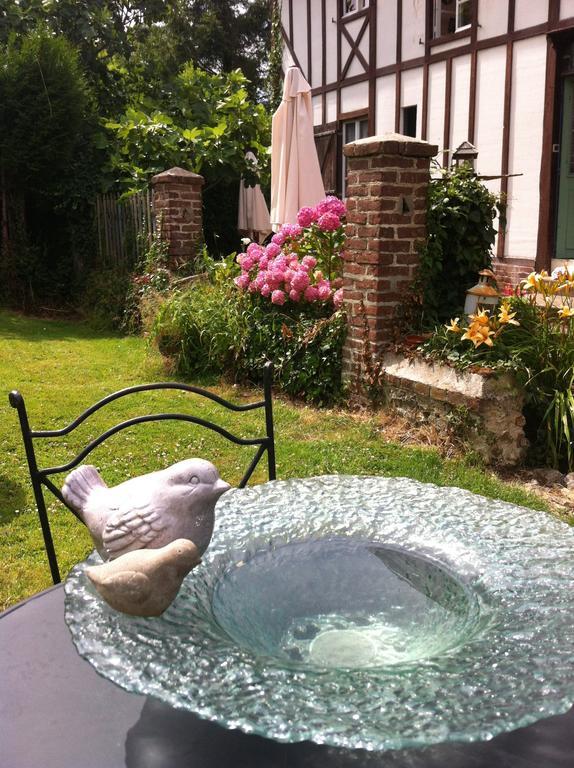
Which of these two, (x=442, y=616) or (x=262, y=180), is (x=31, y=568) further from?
(x=262, y=180)

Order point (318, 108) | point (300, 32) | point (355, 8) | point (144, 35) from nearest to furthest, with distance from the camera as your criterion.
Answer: point (355, 8) < point (318, 108) < point (300, 32) < point (144, 35)

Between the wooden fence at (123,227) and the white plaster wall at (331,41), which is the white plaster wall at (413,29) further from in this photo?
the wooden fence at (123,227)

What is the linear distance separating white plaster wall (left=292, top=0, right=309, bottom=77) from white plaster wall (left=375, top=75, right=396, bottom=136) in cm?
227

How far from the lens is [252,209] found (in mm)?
10727

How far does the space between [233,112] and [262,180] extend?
1.19 metres

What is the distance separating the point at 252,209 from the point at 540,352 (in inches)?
282

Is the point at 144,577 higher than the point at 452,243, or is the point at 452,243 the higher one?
the point at 452,243

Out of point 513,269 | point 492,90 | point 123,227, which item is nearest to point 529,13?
point 492,90

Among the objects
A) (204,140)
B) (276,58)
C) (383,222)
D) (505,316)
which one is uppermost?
(276,58)

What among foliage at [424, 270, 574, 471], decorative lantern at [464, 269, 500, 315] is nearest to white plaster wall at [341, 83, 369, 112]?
decorative lantern at [464, 269, 500, 315]

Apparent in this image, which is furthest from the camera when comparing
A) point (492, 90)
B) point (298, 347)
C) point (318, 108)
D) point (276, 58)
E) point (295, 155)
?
point (276, 58)

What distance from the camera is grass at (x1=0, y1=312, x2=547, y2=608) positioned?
135 inches

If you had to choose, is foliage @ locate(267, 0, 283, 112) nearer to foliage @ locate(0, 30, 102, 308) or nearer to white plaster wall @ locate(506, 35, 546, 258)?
foliage @ locate(0, 30, 102, 308)

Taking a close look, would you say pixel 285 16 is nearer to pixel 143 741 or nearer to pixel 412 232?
pixel 412 232
